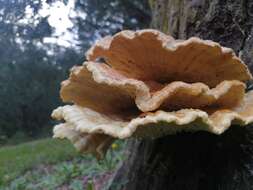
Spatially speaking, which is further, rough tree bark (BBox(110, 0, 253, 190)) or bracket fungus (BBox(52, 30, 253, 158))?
rough tree bark (BBox(110, 0, 253, 190))

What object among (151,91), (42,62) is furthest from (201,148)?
(42,62)

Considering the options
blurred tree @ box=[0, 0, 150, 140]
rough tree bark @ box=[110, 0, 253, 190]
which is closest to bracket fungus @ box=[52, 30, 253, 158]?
rough tree bark @ box=[110, 0, 253, 190]

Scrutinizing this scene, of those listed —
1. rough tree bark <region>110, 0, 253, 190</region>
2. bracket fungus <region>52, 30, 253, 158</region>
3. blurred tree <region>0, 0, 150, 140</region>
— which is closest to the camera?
bracket fungus <region>52, 30, 253, 158</region>

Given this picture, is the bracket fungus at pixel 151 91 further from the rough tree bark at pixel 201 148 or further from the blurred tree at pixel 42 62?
the blurred tree at pixel 42 62

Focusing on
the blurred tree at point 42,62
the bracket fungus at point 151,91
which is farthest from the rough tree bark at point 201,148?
the blurred tree at point 42,62

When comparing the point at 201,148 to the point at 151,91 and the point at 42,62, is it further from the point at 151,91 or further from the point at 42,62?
the point at 42,62

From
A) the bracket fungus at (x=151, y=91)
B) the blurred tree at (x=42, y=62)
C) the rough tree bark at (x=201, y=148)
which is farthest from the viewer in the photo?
the blurred tree at (x=42, y=62)

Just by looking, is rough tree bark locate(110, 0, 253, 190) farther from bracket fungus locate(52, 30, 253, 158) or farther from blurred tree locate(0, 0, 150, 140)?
blurred tree locate(0, 0, 150, 140)
